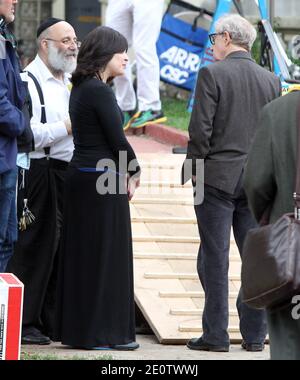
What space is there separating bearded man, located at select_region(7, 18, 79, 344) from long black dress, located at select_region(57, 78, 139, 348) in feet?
1.24

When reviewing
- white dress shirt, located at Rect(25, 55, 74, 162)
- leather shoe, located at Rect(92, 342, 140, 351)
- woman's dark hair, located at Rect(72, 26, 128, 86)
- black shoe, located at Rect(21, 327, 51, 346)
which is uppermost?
woman's dark hair, located at Rect(72, 26, 128, 86)

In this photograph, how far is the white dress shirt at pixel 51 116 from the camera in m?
8.06

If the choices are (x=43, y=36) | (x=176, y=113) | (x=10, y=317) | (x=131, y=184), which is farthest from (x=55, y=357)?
(x=176, y=113)

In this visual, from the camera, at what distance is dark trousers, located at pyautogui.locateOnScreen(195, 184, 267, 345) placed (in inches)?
309

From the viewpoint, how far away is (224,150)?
307 inches

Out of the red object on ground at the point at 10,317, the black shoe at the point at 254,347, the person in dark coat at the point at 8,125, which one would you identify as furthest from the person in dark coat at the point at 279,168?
the black shoe at the point at 254,347

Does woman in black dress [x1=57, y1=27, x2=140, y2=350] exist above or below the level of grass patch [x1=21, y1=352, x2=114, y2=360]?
above

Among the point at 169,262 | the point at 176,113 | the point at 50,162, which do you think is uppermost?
the point at 50,162

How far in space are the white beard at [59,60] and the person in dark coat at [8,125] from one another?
2.57ft

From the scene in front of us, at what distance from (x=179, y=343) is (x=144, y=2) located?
5.10 m

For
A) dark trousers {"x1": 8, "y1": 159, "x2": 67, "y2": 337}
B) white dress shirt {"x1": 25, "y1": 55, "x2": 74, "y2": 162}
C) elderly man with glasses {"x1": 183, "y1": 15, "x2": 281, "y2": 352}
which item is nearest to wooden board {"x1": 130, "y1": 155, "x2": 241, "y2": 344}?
elderly man with glasses {"x1": 183, "y1": 15, "x2": 281, "y2": 352}

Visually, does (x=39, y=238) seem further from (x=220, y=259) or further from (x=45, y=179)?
(x=220, y=259)

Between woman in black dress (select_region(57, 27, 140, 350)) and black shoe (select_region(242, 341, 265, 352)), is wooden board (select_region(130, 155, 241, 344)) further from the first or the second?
woman in black dress (select_region(57, 27, 140, 350))

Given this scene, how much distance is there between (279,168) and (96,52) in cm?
276
